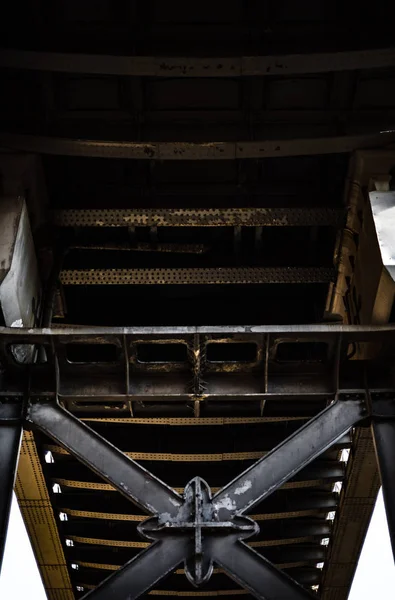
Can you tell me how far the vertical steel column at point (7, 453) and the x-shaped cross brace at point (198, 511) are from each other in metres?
0.17

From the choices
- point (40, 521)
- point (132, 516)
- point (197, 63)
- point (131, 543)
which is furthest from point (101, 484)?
point (197, 63)

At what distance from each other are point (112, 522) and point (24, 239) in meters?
7.32

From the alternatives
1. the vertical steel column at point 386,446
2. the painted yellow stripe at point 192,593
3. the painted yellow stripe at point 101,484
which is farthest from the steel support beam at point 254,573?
the painted yellow stripe at point 192,593

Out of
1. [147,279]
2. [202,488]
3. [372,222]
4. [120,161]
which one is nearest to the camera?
[202,488]

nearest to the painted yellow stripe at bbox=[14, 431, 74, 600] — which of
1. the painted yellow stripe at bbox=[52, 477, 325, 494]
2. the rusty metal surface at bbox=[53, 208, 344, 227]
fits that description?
the painted yellow stripe at bbox=[52, 477, 325, 494]

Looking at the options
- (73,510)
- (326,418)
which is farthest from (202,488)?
(73,510)

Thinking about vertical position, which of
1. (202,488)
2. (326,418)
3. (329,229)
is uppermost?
(329,229)

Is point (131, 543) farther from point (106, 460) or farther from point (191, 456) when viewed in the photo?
point (106, 460)

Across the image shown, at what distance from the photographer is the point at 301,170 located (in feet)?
28.7

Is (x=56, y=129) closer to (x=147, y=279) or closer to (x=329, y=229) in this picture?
(x=147, y=279)

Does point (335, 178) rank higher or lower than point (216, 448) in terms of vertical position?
higher

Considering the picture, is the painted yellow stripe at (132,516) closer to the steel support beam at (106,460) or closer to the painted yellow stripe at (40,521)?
the painted yellow stripe at (40,521)

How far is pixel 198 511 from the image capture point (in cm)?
628

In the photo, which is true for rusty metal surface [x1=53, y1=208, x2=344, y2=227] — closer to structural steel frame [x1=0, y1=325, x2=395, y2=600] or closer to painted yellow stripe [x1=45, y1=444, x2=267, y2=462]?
structural steel frame [x1=0, y1=325, x2=395, y2=600]
